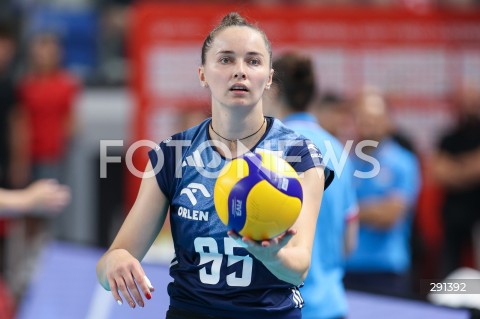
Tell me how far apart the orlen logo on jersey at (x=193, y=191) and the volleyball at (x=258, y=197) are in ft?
0.95

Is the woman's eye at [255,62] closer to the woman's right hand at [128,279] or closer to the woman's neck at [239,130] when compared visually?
the woman's neck at [239,130]

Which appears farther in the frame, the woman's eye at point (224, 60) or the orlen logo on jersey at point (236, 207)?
the woman's eye at point (224, 60)

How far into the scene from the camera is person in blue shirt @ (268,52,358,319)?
15.6ft

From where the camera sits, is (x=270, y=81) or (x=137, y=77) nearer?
(x=270, y=81)

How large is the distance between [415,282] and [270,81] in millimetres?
4955

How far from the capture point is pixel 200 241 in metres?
3.40

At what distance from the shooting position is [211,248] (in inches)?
133

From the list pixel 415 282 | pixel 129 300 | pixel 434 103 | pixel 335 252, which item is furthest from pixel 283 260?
pixel 434 103

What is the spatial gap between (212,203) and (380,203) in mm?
4360

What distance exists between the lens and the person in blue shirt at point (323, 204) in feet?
15.6

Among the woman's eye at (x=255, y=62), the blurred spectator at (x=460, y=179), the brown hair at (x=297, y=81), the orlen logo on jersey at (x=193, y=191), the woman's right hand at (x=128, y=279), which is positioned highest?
the woman's eye at (x=255, y=62)

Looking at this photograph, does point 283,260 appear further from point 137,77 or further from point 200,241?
point 137,77

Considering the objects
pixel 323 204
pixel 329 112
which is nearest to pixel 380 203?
pixel 329 112

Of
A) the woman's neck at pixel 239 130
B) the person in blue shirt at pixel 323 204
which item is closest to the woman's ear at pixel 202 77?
the woman's neck at pixel 239 130
